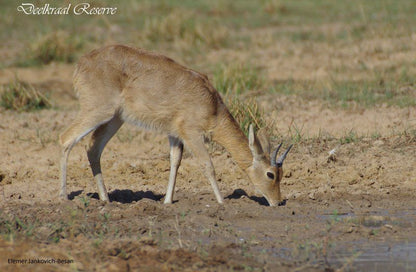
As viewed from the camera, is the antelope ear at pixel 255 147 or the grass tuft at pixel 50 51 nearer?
the antelope ear at pixel 255 147

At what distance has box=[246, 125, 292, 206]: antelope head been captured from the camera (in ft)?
28.3

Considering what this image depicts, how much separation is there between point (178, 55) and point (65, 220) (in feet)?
32.7

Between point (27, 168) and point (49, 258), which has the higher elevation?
point (49, 258)

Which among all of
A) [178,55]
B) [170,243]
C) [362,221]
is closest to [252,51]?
[178,55]

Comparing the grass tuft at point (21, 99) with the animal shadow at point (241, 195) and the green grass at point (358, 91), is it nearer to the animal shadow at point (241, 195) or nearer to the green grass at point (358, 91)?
the green grass at point (358, 91)

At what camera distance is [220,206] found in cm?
849

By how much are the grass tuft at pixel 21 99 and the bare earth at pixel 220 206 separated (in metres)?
0.34

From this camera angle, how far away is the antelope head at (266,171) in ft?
28.3

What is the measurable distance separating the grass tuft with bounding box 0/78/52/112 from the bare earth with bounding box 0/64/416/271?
0.34 metres

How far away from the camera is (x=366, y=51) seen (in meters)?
16.1

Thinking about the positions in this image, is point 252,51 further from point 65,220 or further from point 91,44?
point 65,220

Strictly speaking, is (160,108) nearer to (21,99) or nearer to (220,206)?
(220,206)

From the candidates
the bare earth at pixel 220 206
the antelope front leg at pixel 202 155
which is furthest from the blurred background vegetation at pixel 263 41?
the antelope front leg at pixel 202 155
